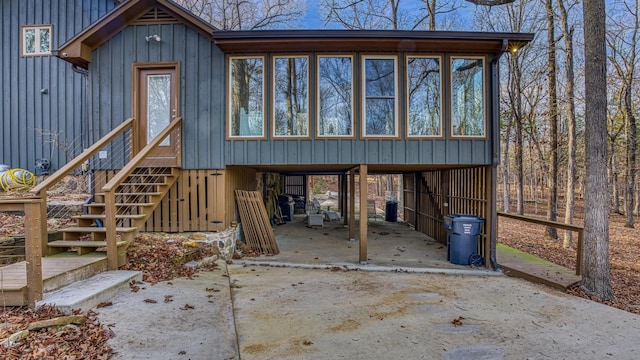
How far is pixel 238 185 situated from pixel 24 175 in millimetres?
5073

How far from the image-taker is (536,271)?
6543 millimetres

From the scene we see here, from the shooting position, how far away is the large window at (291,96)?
7008mm

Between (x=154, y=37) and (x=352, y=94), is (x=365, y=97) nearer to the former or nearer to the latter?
(x=352, y=94)

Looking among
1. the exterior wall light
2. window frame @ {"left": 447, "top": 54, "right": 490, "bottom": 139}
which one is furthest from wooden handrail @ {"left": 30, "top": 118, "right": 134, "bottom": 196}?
window frame @ {"left": 447, "top": 54, "right": 490, "bottom": 139}

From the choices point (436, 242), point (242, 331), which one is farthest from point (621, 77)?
point (242, 331)

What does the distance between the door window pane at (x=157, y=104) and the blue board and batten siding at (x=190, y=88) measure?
1.13ft

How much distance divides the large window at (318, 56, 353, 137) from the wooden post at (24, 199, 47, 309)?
478 centimetres

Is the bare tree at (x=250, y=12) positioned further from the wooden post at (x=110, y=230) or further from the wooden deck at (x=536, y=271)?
the wooden deck at (x=536, y=271)

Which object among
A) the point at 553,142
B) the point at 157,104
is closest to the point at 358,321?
the point at 157,104

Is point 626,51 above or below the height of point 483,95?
above

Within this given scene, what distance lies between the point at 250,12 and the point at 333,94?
439 inches

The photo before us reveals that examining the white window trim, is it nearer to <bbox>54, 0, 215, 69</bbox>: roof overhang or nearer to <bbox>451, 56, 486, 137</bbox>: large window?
<bbox>451, 56, 486, 137</bbox>: large window

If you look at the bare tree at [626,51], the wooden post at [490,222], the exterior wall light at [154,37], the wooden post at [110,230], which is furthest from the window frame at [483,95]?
the bare tree at [626,51]

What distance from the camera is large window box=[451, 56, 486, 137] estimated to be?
274 inches
